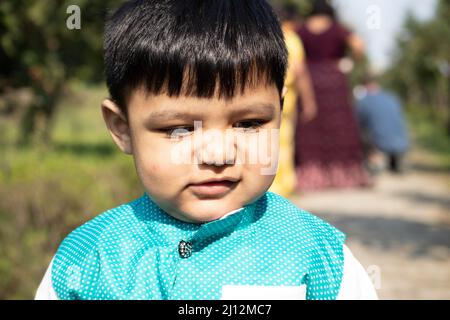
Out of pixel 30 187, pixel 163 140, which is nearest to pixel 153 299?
pixel 163 140

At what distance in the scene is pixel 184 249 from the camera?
1795 millimetres

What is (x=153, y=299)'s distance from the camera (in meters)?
1.76

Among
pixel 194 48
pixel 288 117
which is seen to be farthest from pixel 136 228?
pixel 288 117

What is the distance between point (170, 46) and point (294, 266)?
632 mm

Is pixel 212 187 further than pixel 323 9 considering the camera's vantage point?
No

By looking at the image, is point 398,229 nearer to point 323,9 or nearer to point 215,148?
point 323,9

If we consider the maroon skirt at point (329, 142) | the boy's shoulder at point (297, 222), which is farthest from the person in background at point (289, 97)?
the boy's shoulder at point (297, 222)

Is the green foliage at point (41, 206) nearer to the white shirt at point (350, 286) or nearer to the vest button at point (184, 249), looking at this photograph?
the white shirt at point (350, 286)

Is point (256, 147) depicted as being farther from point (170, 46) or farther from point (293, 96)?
point (293, 96)

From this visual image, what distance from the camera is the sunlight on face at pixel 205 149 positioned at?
5.60 feet

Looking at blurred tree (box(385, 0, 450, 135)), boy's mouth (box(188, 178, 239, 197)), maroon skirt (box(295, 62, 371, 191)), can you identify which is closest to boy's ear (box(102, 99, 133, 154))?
boy's mouth (box(188, 178, 239, 197))

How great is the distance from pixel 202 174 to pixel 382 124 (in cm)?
918

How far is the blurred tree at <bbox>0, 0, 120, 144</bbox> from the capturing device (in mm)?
5754

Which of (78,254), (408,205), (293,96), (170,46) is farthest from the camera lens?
(408,205)
